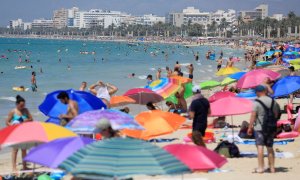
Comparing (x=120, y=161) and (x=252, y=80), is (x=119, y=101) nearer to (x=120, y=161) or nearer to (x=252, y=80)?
(x=252, y=80)

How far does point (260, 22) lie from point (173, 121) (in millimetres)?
154041

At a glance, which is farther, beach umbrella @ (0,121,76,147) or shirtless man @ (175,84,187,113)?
shirtless man @ (175,84,187,113)

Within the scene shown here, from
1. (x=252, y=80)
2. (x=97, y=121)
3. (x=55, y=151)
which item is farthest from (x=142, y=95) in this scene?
(x=55, y=151)

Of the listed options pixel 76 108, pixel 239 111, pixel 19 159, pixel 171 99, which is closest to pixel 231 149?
pixel 239 111

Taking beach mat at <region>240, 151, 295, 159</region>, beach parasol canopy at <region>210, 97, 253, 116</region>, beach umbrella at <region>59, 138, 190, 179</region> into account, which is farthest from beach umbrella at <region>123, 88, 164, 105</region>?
beach umbrella at <region>59, 138, 190, 179</region>

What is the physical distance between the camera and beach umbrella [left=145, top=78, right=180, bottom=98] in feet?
50.0

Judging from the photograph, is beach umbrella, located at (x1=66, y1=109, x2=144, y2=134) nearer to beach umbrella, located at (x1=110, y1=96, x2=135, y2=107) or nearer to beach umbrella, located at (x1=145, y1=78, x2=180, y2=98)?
beach umbrella, located at (x1=110, y1=96, x2=135, y2=107)

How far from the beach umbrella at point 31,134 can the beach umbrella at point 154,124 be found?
8.95ft

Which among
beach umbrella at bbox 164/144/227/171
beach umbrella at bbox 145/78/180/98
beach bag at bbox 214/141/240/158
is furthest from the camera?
beach umbrella at bbox 145/78/180/98

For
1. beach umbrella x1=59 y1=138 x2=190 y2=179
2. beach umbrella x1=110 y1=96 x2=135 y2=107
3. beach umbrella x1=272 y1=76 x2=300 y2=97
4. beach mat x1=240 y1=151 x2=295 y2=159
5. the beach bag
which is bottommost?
beach mat x1=240 y1=151 x2=295 y2=159

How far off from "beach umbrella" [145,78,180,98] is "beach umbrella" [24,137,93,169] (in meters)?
8.95

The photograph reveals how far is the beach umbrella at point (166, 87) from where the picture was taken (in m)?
15.2

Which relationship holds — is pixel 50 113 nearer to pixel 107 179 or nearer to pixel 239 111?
pixel 239 111

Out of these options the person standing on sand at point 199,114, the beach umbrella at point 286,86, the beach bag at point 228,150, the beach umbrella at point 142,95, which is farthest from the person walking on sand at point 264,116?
the beach umbrella at point 142,95
